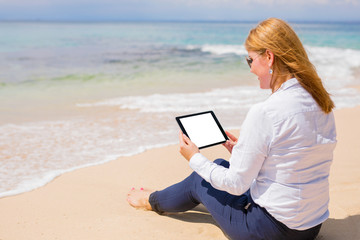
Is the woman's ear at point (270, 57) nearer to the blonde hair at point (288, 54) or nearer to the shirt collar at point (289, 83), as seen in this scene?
the blonde hair at point (288, 54)

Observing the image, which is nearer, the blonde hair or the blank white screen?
the blonde hair

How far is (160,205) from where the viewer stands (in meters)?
2.90

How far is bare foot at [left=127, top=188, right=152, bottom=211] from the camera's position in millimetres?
3073

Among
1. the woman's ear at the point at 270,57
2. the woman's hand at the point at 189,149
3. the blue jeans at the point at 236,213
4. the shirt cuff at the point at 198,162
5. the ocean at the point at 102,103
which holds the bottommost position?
the ocean at the point at 102,103

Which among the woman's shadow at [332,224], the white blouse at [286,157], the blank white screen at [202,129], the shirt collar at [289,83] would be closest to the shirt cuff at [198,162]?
the white blouse at [286,157]

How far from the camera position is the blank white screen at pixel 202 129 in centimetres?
252

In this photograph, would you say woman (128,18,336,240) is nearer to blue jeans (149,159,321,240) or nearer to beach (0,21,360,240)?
blue jeans (149,159,321,240)

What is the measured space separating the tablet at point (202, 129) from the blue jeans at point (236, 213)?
0.64 feet

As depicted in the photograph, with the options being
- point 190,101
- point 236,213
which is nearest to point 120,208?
point 236,213

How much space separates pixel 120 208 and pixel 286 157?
5.66ft

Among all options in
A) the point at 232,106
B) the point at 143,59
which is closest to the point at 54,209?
the point at 232,106

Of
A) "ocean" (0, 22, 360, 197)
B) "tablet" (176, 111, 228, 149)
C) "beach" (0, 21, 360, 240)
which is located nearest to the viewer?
"tablet" (176, 111, 228, 149)

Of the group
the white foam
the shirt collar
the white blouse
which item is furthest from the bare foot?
the white foam

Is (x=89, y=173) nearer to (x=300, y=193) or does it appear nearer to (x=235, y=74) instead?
(x=300, y=193)
